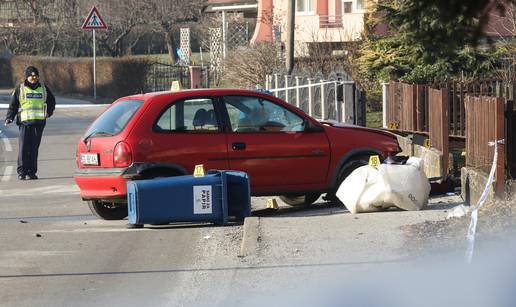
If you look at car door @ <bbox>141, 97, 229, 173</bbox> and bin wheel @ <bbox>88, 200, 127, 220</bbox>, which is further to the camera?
bin wheel @ <bbox>88, 200, 127, 220</bbox>

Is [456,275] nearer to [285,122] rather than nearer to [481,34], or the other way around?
[481,34]

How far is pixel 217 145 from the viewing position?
1263 centimetres

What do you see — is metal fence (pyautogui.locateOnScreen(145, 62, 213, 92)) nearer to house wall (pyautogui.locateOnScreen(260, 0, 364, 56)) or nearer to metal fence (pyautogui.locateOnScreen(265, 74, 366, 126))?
house wall (pyautogui.locateOnScreen(260, 0, 364, 56))

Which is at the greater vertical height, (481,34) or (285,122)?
(481,34)

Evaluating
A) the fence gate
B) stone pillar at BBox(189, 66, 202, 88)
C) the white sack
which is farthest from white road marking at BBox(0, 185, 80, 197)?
the fence gate

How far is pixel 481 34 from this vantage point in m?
4.87

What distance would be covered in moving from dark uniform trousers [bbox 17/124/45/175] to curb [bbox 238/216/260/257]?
6.98 m

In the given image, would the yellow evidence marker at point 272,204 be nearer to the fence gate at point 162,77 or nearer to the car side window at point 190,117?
the car side window at point 190,117

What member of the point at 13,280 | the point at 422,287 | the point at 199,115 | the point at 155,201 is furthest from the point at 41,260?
the point at 422,287

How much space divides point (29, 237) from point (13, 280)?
240 cm

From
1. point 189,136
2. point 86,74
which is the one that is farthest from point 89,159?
point 86,74

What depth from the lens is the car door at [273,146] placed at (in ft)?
41.7

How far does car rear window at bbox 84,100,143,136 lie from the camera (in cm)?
1259

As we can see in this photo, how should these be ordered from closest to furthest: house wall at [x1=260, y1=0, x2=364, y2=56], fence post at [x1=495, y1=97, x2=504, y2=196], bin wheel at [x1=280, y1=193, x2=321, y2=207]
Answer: fence post at [x1=495, y1=97, x2=504, y2=196] → bin wheel at [x1=280, y1=193, x2=321, y2=207] → house wall at [x1=260, y1=0, x2=364, y2=56]
